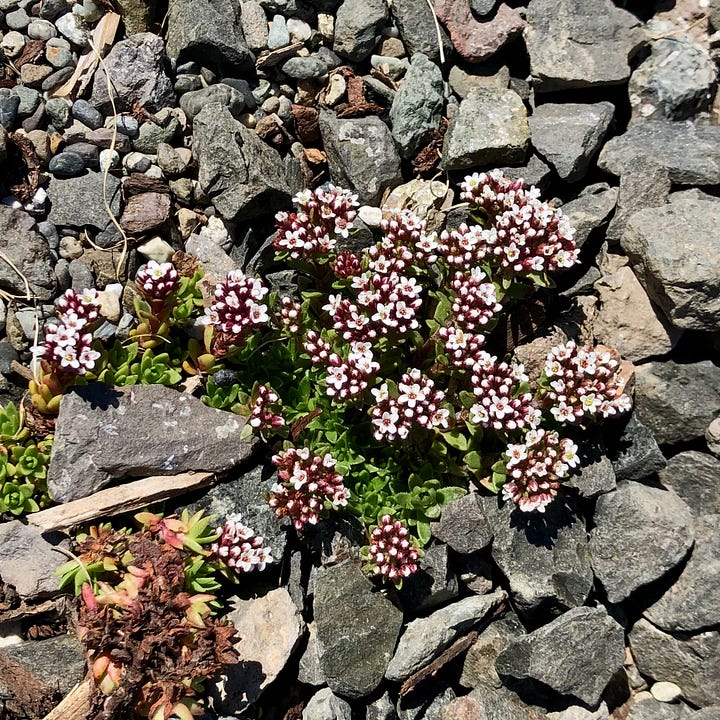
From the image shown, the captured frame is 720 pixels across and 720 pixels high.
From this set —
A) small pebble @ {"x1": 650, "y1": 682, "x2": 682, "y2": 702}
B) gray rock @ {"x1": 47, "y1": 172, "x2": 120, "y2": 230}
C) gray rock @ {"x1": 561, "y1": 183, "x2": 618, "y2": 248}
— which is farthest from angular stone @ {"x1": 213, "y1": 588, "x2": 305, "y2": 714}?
gray rock @ {"x1": 561, "y1": 183, "x2": 618, "y2": 248}

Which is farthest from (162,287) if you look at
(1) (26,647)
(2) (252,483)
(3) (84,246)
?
(1) (26,647)

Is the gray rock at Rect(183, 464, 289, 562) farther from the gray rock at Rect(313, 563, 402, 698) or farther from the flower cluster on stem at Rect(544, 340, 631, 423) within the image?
the flower cluster on stem at Rect(544, 340, 631, 423)

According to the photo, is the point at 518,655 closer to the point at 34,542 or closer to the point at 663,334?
the point at 663,334

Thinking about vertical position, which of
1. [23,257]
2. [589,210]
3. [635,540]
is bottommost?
[635,540]

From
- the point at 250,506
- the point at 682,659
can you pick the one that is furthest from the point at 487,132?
the point at 682,659

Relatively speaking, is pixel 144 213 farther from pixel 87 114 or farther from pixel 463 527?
pixel 463 527

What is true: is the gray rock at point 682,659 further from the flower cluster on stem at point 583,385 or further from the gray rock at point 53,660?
the gray rock at point 53,660
